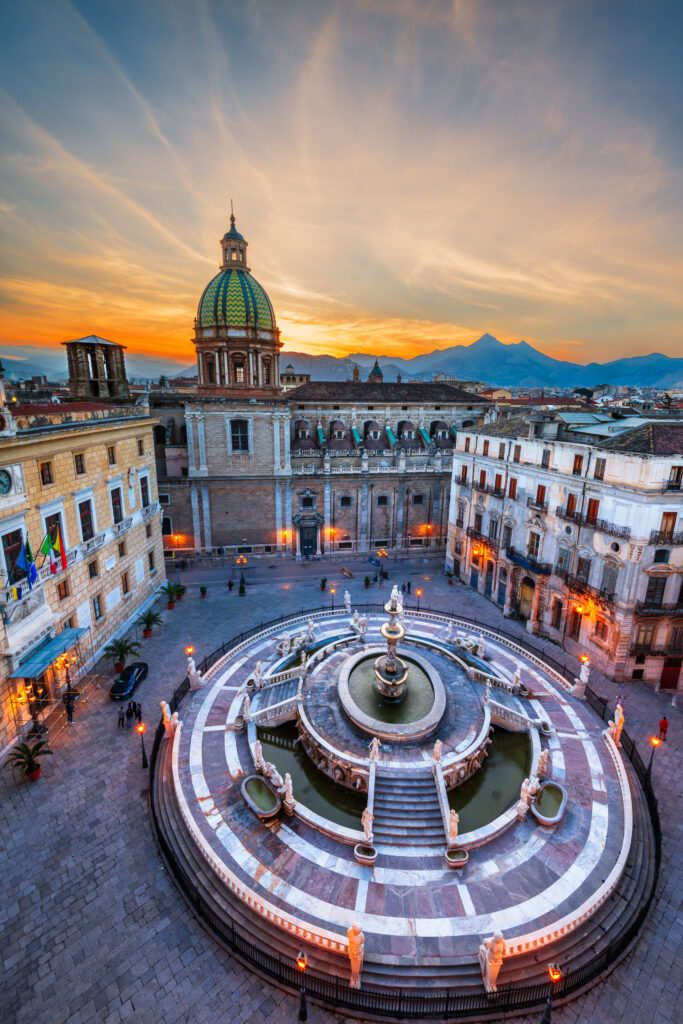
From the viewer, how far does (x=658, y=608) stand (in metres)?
23.8

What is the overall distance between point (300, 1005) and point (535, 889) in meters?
7.30

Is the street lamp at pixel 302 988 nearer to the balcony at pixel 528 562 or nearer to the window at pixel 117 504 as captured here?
the balcony at pixel 528 562

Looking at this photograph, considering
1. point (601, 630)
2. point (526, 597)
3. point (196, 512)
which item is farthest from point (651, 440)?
point (196, 512)

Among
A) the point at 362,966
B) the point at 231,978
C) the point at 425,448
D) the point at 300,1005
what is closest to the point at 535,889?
the point at 362,966

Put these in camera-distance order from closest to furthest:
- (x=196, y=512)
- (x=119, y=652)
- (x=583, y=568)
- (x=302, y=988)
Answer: (x=302, y=988) → (x=119, y=652) → (x=583, y=568) → (x=196, y=512)

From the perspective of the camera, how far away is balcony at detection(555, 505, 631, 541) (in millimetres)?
23552

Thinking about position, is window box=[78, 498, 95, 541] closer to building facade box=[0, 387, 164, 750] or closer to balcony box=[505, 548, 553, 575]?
building facade box=[0, 387, 164, 750]

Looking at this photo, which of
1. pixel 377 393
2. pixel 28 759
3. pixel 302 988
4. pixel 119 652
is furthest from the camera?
pixel 377 393

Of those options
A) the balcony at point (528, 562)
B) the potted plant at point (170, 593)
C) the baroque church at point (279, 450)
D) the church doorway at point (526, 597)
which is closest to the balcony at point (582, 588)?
the balcony at point (528, 562)

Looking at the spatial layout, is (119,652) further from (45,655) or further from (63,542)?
(63,542)

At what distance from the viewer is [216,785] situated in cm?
1691

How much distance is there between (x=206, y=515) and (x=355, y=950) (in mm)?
34456

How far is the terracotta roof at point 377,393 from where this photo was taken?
46469 millimetres

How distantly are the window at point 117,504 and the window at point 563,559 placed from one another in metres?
28.1
